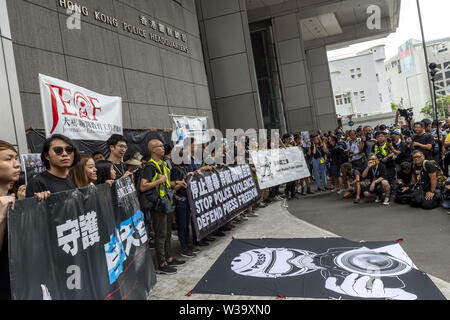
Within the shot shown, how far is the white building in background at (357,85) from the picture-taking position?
58.6 metres

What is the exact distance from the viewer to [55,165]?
2.69m

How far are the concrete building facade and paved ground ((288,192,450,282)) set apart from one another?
5.32 meters

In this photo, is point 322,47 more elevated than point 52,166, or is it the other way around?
point 322,47

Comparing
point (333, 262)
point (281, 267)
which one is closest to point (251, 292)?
point (281, 267)

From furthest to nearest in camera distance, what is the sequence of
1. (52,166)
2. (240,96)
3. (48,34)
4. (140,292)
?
(240,96) → (48,34) → (140,292) → (52,166)

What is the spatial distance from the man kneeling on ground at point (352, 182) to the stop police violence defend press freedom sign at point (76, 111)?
19.9 feet

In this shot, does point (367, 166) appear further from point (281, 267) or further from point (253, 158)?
point (281, 267)

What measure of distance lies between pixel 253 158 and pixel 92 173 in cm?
563

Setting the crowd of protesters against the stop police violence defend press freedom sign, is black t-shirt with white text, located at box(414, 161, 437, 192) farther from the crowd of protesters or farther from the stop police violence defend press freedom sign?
the stop police violence defend press freedom sign

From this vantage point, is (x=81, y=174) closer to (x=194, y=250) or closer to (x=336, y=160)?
(x=194, y=250)

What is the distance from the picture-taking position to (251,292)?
136 inches

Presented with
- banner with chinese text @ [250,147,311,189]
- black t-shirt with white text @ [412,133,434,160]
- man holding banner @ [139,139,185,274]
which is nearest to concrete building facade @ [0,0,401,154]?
man holding banner @ [139,139,185,274]

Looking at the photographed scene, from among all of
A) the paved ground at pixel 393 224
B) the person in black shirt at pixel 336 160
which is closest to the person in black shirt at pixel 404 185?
the paved ground at pixel 393 224
